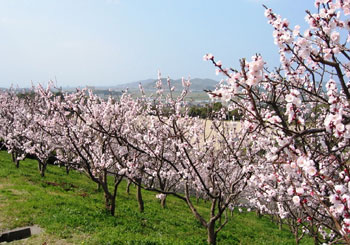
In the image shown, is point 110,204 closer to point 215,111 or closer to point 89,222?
point 89,222

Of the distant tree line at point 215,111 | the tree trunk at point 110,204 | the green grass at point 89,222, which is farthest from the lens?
the tree trunk at point 110,204

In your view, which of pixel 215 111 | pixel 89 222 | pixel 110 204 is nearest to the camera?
pixel 89 222

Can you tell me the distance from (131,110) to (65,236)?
5123 mm

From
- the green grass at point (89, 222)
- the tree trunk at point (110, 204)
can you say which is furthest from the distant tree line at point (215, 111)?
the tree trunk at point (110, 204)

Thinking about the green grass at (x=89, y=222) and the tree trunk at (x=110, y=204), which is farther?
the tree trunk at (x=110, y=204)

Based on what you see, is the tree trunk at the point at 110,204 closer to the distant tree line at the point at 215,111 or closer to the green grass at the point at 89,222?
the green grass at the point at 89,222

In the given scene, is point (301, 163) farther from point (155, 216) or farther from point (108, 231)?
point (155, 216)

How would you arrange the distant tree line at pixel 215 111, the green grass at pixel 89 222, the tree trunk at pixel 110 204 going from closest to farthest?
the green grass at pixel 89 222 → the distant tree line at pixel 215 111 → the tree trunk at pixel 110 204

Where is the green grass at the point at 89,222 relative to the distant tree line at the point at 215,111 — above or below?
below

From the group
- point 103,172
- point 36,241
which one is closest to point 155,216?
point 103,172

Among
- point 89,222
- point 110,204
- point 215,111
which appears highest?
point 215,111

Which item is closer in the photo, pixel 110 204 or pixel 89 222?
pixel 89 222

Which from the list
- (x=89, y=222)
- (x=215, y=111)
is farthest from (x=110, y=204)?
(x=215, y=111)

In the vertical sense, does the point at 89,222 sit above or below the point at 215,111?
below
